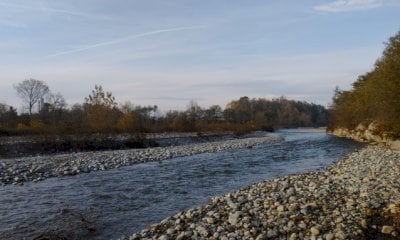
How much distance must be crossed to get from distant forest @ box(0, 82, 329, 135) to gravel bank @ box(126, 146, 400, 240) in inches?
1294

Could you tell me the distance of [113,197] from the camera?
1570cm

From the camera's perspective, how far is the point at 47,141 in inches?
1511

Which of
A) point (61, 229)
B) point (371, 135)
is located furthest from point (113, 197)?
point (371, 135)

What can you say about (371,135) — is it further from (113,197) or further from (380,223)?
(380,223)

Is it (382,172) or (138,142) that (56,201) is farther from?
(138,142)

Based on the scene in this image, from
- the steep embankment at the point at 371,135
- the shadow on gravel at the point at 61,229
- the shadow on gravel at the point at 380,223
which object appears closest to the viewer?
the shadow on gravel at the point at 380,223

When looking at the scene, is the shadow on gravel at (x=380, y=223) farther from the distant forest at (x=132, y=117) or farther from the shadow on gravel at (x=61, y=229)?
the distant forest at (x=132, y=117)

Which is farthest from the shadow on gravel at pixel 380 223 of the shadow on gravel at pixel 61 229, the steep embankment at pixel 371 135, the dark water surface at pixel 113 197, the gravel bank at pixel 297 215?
the steep embankment at pixel 371 135

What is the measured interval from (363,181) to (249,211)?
18.3 ft

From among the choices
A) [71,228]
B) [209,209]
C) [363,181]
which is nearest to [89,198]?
[71,228]

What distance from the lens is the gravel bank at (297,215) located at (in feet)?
29.3

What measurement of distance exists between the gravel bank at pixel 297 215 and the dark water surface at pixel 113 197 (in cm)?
185

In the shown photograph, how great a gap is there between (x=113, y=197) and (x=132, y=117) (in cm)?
4742

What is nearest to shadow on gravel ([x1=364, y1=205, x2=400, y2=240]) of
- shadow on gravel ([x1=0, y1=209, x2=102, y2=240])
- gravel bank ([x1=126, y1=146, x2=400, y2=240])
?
gravel bank ([x1=126, y1=146, x2=400, y2=240])
